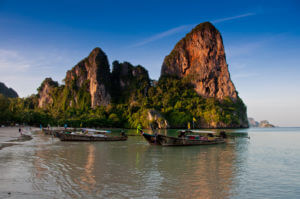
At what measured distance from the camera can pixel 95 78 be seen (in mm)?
145375

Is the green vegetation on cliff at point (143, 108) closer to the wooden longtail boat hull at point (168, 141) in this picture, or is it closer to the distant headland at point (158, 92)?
the distant headland at point (158, 92)

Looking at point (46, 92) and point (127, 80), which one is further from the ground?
point (127, 80)

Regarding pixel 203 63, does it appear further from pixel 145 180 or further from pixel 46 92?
pixel 145 180

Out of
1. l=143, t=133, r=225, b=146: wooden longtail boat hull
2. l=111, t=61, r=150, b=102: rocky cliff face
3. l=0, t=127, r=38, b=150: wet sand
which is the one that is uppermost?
l=111, t=61, r=150, b=102: rocky cliff face

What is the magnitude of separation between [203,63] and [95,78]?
2753 inches

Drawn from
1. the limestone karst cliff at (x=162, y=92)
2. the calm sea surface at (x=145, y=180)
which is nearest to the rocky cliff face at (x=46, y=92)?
the limestone karst cliff at (x=162, y=92)

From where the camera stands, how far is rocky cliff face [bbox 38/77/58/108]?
17662cm

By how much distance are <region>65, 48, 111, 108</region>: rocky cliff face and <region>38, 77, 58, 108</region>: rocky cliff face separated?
2440cm

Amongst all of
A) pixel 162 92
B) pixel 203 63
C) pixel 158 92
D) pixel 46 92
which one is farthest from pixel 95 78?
pixel 203 63

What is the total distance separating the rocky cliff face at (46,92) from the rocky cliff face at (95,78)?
80.0 feet

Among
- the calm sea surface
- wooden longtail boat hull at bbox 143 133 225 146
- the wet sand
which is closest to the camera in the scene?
the calm sea surface

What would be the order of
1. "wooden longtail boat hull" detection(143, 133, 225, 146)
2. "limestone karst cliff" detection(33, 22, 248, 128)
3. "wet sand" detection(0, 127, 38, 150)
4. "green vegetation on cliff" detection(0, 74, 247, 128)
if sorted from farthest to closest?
"limestone karst cliff" detection(33, 22, 248, 128), "green vegetation on cliff" detection(0, 74, 247, 128), "wooden longtail boat hull" detection(143, 133, 225, 146), "wet sand" detection(0, 127, 38, 150)

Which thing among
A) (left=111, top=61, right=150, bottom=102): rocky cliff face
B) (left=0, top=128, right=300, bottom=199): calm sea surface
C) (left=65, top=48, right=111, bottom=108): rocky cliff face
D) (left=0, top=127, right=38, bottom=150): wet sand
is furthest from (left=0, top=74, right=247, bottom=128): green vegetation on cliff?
(left=0, top=128, right=300, bottom=199): calm sea surface

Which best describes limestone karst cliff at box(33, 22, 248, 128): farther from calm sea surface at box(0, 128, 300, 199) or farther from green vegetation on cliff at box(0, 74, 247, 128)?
calm sea surface at box(0, 128, 300, 199)
